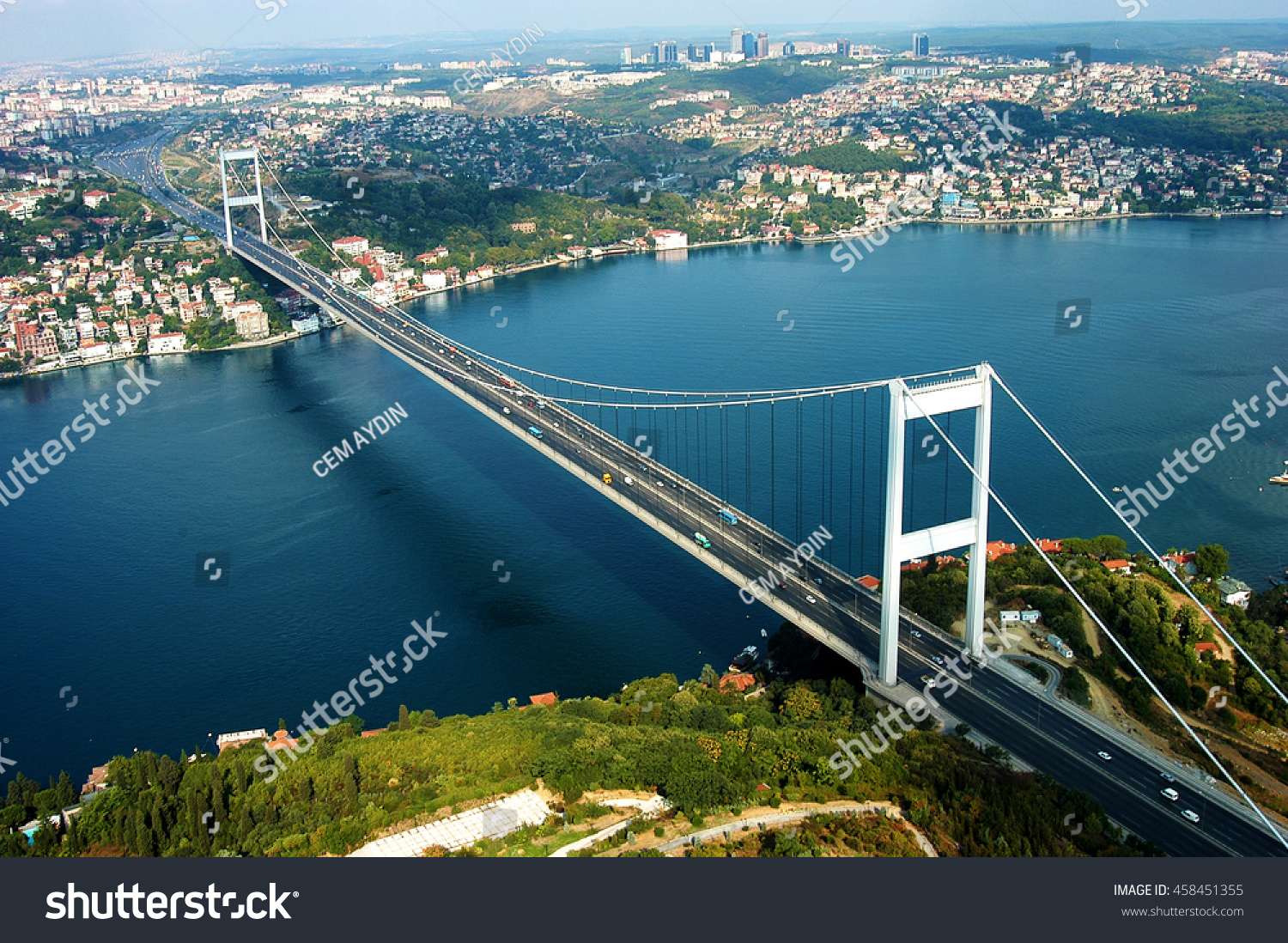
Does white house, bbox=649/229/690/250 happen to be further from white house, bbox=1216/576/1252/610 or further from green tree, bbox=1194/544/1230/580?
white house, bbox=1216/576/1252/610

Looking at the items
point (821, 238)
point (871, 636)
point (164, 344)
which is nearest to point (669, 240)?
point (821, 238)

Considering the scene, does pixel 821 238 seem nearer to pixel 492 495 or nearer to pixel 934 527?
pixel 492 495

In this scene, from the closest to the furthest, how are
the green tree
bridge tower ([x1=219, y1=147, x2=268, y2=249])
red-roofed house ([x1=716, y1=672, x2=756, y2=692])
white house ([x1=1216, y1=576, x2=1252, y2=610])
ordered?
red-roofed house ([x1=716, y1=672, x2=756, y2=692]) < white house ([x1=1216, y1=576, x2=1252, y2=610]) < the green tree < bridge tower ([x1=219, y1=147, x2=268, y2=249])

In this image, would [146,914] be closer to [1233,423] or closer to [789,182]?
[1233,423]

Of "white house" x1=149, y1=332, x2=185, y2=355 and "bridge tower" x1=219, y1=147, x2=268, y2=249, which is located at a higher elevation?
"bridge tower" x1=219, y1=147, x2=268, y2=249

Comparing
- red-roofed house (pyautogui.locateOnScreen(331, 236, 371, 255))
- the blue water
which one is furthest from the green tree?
red-roofed house (pyautogui.locateOnScreen(331, 236, 371, 255))

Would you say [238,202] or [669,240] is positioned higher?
[238,202]

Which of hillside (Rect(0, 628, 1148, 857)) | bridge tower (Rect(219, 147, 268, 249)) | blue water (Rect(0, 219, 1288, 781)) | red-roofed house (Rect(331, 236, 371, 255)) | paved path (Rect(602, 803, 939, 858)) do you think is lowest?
blue water (Rect(0, 219, 1288, 781))
